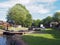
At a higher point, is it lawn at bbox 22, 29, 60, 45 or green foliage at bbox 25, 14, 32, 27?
green foliage at bbox 25, 14, 32, 27

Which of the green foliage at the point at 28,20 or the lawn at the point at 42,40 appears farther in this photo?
the green foliage at the point at 28,20

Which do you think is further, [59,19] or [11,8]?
[59,19]

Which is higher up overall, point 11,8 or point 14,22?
point 11,8

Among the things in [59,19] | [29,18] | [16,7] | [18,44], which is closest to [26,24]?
[29,18]

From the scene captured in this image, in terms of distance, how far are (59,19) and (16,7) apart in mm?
62356

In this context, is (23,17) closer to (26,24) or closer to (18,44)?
(26,24)

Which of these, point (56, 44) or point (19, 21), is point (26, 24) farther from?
point (56, 44)

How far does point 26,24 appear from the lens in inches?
5094

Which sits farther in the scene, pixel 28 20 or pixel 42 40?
pixel 28 20

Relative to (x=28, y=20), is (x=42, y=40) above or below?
below

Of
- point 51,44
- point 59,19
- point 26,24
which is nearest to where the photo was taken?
point 51,44

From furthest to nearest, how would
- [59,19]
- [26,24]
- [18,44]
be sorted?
[59,19] < [26,24] < [18,44]

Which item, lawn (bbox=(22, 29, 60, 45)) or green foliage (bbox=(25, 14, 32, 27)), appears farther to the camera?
green foliage (bbox=(25, 14, 32, 27))

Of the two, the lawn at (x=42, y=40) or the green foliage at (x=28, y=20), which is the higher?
the green foliage at (x=28, y=20)
